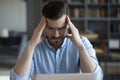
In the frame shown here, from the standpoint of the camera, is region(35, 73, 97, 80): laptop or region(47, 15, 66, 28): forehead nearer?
region(35, 73, 97, 80): laptop

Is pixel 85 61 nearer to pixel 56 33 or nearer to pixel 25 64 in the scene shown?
pixel 56 33

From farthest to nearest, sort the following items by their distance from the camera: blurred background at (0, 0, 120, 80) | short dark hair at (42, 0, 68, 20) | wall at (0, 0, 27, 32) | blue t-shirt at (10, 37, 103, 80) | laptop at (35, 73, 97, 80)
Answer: wall at (0, 0, 27, 32) < blurred background at (0, 0, 120, 80) < blue t-shirt at (10, 37, 103, 80) < short dark hair at (42, 0, 68, 20) < laptop at (35, 73, 97, 80)

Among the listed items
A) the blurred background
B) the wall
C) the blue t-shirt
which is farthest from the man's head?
the wall

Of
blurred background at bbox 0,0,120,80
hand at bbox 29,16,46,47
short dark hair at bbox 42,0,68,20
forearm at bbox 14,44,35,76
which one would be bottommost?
blurred background at bbox 0,0,120,80

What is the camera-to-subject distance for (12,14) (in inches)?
255

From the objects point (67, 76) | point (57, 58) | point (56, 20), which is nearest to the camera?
point (67, 76)

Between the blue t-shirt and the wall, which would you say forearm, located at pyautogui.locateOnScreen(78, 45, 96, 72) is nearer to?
the blue t-shirt

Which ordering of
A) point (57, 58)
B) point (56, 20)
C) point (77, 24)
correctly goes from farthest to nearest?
point (77, 24)
point (57, 58)
point (56, 20)

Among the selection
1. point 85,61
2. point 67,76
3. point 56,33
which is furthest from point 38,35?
point 67,76

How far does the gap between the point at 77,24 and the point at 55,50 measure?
15.5 feet

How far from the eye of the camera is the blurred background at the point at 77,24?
20.6ft

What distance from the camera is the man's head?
1.63 m

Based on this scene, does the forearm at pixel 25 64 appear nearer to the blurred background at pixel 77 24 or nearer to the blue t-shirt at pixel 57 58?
the blue t-shirt at pixel 57 58

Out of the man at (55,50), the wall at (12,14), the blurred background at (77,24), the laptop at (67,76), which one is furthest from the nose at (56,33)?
the wall at (12,14)
